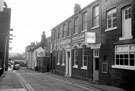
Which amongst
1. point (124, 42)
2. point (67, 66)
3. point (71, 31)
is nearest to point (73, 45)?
point (71, 31)

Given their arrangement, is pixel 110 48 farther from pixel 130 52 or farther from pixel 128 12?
pixel 128 12

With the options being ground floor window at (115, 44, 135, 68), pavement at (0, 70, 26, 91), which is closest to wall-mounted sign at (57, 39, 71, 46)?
pavement at (0, 70, 26, 91)

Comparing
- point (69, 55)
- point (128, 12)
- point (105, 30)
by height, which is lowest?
point (69, 55)

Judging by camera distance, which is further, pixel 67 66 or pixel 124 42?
pixel 67 66

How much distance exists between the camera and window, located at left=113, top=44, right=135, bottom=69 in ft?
41.7

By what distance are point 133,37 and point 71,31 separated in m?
12.9

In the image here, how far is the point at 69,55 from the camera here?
25.6 metres

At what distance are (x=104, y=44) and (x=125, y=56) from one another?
3.00 metres

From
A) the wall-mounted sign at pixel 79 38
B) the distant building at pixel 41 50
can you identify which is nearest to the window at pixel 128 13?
the wall-mounted sign at pixel 79 38

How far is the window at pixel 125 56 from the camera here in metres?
12.7

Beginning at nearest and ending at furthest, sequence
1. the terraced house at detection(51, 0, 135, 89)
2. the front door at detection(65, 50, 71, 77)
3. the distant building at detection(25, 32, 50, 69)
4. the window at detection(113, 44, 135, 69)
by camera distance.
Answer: the window at detection(113, 44, 135, 69), the terraced house at detection(51, 0, 135, 89), the front door at detection(65, 50, 71, 77), the distant building at detection(25, 32, 50, 69)

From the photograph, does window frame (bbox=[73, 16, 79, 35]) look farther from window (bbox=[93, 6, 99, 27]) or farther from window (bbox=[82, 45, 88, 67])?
window (bbox=[93, 6, 99, 27])

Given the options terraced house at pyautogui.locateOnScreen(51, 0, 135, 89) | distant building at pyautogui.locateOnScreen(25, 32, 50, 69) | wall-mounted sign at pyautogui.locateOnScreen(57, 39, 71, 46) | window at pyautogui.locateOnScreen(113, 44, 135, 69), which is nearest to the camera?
window at pyautogui.locateOnScreen(113, 44, 135, 69)

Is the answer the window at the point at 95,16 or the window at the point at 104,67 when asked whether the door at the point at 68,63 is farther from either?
the window at the point at 104,67
